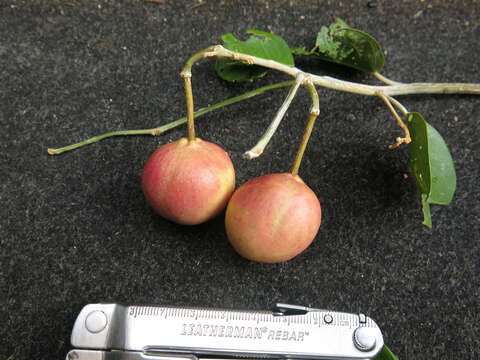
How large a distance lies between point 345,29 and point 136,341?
46 cm

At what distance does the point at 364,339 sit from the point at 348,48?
387 mm

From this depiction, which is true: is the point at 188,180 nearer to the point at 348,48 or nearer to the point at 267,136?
the point at 267,136

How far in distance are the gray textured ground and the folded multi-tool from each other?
9 cm

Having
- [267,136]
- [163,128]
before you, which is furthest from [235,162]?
[267,136]

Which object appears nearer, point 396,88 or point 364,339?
point 364,339

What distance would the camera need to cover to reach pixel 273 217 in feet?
1.77

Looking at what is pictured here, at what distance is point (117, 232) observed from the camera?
652 millimetres

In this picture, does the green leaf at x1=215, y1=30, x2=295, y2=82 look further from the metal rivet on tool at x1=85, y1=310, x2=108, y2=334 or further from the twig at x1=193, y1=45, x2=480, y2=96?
the metal rivet on tool at x1=85, y1=310, x2=108, y2=334

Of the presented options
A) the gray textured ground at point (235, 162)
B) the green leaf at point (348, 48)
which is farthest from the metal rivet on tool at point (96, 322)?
the green leaf at point (348, 48)

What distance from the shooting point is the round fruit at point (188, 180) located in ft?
1.81

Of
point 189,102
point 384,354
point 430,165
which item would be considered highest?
point 189,102

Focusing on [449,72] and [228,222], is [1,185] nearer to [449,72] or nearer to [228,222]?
[228,222]

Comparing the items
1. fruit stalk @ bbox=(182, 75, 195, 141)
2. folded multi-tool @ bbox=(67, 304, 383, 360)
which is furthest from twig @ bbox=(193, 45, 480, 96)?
folded multi-tool @ bbox=(67, 304, 383, 360)

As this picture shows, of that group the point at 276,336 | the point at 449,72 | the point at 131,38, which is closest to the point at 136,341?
the point at 276,336
